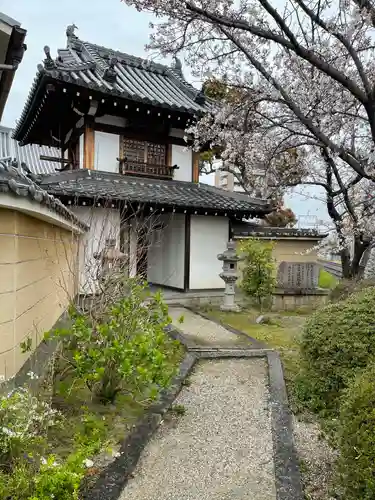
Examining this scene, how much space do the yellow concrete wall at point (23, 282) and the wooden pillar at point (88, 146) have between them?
4.95 meters

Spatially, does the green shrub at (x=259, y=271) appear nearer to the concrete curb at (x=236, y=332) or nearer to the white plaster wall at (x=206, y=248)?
the white plaster wall at (x=206, y=248)

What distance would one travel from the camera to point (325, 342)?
14.0 ft

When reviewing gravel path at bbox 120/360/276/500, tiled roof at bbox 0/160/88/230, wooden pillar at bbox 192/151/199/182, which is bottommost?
gravel path at bbox 120/360/276/500

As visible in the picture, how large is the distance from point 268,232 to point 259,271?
2.78 m

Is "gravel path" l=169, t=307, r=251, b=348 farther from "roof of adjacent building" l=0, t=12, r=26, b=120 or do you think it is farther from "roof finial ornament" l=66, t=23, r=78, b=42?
"roof finial ornament" l=66, t=23, r=78, b=42

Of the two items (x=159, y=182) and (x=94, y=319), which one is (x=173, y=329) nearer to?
(x=94, y=319)

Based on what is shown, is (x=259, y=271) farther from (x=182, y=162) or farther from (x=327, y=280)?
(x=327, y=280)

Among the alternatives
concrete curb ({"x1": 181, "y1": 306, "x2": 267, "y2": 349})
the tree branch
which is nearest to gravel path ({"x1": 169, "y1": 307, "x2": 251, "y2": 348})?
concrete curb ({"x1": 181, "y1": 306, "x2": 267, "y2": 349})

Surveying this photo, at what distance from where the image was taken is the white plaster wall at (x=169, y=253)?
11.8 m

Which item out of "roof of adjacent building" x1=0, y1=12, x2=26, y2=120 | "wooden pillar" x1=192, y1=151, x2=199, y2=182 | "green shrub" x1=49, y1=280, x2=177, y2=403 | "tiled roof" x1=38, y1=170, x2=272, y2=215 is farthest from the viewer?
"wooden pillar" x1=192, y1=151, x2=199, y2=182

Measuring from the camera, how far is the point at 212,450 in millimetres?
3457

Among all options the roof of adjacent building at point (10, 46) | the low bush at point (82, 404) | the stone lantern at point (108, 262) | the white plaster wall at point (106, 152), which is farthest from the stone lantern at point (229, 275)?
the roof of adjacent building at point (10, 46)

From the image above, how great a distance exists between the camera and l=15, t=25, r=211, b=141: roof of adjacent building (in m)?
9.23

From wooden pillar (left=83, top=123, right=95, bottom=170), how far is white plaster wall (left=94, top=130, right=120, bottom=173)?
0.14m
